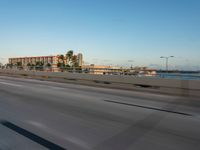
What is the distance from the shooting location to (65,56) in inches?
3216

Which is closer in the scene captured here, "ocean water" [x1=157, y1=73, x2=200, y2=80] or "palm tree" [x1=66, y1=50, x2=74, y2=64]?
"ocean water" [x1=157, y1=73, x2=200, y2=80]

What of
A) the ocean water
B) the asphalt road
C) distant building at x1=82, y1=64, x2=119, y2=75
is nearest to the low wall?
the ocean water

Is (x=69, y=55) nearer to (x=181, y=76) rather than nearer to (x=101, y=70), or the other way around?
(x=101, y=70)

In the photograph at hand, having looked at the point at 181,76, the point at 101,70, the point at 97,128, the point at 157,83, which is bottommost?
the point at 97,128

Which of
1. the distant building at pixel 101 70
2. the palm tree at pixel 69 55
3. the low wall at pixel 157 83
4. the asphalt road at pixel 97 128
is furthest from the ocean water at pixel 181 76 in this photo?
the palm tree at pixel 69 55

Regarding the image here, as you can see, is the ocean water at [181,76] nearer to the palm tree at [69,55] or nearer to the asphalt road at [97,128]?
the asphalt road at [97,128]

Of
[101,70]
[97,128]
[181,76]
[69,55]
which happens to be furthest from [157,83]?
[69,55]

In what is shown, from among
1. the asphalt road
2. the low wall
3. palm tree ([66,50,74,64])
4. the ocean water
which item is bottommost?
the asphalt road

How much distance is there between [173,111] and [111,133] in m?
3.90

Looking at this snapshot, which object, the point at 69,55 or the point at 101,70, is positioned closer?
the point at 101,70

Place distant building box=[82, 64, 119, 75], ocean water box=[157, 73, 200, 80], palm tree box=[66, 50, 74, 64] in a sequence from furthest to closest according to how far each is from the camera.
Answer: palm tree box=[66, 50, 74, 64] → distant building box=[82, 64, 119, 75] → ocean water box=[157, 73, 200, 80]

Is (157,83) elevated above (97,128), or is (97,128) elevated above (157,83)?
(157,83)

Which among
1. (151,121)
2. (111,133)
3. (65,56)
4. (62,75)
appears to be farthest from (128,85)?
(65,56)

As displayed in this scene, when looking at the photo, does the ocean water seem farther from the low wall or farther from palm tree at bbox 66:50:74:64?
palm tree at bbox 66:50:74:64
